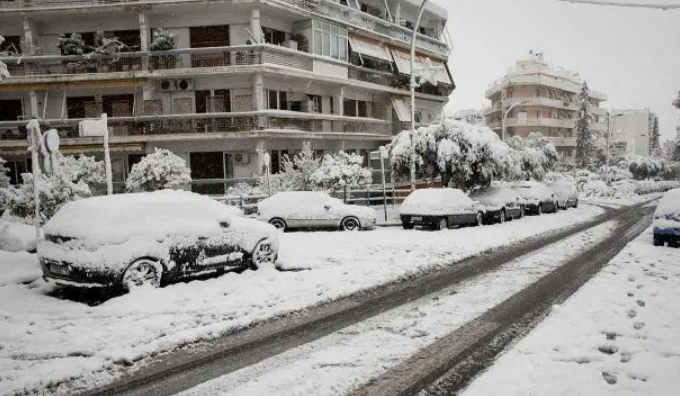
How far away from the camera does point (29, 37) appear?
22734 mm

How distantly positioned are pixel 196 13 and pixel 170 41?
2059mm

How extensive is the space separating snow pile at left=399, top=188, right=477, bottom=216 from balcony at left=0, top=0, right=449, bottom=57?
1290 cm

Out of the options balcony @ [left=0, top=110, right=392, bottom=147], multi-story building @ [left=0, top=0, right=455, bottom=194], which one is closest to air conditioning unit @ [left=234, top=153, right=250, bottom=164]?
multi-story building @ [left=0, top=0, right=455, bottom=194]

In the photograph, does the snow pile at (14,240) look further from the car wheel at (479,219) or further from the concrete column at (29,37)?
the concrete column at (29,37)

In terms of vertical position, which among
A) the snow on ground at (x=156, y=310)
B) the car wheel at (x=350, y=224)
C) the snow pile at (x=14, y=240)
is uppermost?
the snow pile at (x=14, y=240)

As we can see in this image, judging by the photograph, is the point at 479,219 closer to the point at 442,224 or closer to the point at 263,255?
the point at 442,224

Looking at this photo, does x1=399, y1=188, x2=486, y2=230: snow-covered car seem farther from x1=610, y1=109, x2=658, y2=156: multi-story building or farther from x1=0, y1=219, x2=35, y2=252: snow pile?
x1=610, y1=109, x2=658, y2=156: multi-story building

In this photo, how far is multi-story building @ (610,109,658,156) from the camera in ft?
316

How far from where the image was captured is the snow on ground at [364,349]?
4.38m

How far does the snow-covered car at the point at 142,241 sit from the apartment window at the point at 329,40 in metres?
18.0

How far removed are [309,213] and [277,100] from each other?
33.4 feet

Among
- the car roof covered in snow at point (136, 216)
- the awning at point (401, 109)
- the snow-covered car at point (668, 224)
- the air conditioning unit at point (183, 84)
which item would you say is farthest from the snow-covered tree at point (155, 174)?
the snow-covered car at point (668, 224)

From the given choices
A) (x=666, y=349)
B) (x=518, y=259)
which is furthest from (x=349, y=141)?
(x=666, y=349)

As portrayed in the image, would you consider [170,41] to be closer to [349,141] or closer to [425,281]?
[349,141]
